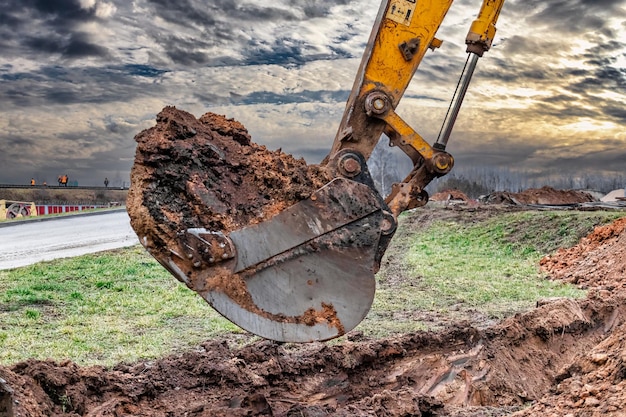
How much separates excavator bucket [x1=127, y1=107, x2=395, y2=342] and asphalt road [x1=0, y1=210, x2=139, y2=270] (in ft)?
34.9

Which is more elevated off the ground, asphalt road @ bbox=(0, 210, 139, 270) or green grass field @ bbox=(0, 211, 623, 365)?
green grass field @ bbox=(0, 211, 623, 365)

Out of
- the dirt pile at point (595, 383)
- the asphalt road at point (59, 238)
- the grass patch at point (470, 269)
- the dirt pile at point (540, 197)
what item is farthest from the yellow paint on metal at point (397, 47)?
the dirt pile at point (540, 197)

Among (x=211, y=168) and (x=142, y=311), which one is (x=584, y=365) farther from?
(x=142, y=311)

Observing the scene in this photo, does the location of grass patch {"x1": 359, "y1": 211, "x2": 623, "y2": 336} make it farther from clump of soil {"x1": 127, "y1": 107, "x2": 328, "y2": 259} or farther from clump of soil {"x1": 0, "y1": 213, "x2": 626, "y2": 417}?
clump of soil {"x1": 127, "y1": 107, "x2": 328, "y2": 259}

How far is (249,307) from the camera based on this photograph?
4348 millimetres

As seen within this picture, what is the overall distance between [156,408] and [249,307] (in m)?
1.43

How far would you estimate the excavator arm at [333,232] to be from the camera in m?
4.30

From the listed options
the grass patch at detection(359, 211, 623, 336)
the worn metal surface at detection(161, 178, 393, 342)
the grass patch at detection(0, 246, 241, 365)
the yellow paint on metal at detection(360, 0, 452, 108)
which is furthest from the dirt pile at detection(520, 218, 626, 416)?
the grass patch at detection(0, 246, 241, 365)

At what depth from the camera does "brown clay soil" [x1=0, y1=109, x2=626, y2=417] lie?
178 inches

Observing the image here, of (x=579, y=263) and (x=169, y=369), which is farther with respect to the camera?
(x=579, y=263)

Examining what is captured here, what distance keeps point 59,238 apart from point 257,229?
16233mm

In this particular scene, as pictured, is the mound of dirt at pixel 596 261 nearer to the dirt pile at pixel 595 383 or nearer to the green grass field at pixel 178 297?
the green grass field at pixel 178 297

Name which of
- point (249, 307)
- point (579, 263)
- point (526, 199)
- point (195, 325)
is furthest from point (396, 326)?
point (526, 199)

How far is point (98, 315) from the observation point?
29.1 ft
